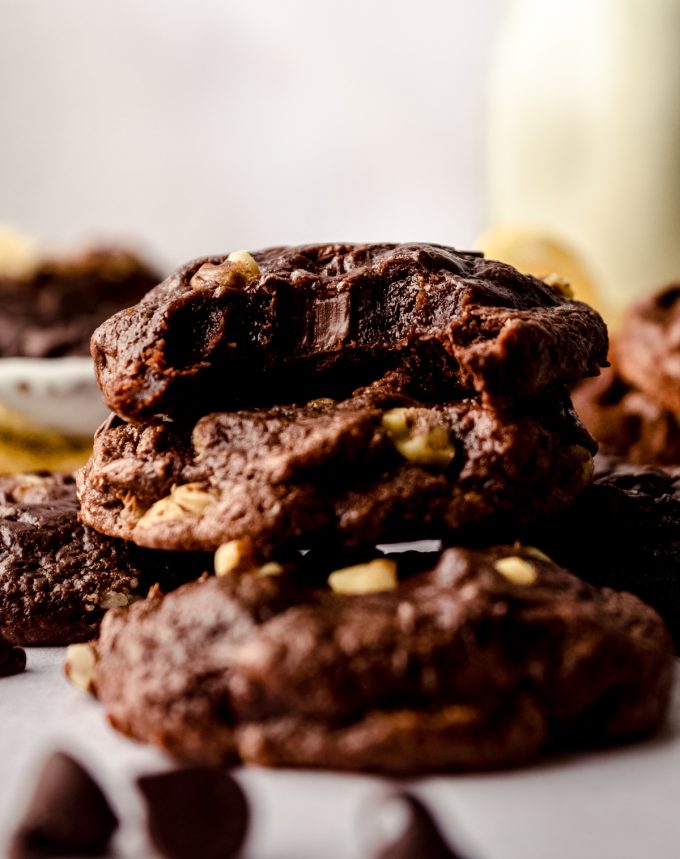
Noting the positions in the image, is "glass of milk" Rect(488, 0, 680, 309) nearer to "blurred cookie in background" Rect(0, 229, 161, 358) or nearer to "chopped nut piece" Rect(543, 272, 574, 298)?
"blurred cookie in background" Rect(0, 229, 161, 358)

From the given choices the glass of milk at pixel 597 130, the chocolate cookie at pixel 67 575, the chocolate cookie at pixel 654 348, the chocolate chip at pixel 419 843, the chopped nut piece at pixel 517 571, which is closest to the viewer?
the chocolate chip at pixel 419 843

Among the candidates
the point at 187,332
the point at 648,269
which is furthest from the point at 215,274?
the point at 648,269

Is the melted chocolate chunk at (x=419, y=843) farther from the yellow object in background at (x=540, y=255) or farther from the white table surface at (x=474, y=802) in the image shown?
the yellow object in background at (x=540, y=255)

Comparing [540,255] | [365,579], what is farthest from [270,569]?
[540,255]

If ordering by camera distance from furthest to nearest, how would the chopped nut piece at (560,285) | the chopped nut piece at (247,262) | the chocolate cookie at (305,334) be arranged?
the chopped nut piece at (560,285), the chopped nut piece at (247,262), the chocolate cookie at (305,334)

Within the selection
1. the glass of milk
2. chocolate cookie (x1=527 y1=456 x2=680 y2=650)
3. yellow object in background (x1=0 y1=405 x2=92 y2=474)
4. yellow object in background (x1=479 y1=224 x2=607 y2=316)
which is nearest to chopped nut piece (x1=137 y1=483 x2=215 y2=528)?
chocolate cookie (x1=527 y1=456 x2=680 y2=650)

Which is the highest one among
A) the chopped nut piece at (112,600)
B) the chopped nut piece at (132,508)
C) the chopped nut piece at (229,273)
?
the chopped nut piece at (229,273)

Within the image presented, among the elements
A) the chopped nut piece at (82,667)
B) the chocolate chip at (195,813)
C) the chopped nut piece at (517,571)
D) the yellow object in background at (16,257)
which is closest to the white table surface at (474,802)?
the chocolate chip at (195,813)

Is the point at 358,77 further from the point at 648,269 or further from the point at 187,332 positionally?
the point at 187,332
